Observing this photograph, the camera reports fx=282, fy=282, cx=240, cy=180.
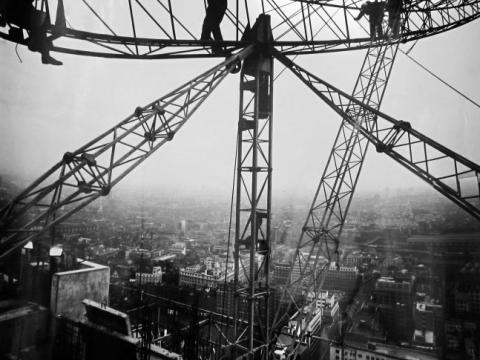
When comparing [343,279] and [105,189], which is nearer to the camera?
[105,189]

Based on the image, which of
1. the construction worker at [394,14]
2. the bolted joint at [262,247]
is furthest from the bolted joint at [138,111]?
the construction worker at [394,14]

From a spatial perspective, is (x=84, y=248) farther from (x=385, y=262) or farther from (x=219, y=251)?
(x=385, y=262)

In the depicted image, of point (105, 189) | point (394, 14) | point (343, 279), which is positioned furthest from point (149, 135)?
point (343, 279)

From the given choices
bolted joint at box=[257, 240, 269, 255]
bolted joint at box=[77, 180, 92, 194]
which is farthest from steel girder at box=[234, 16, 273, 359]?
bolted joint at box=[77, 180, 92, 194]

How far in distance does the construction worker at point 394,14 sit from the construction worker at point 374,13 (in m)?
0.38

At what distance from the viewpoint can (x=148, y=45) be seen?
6.29 m

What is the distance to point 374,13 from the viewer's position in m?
8.97

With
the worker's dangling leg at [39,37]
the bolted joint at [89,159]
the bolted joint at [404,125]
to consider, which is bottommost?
the bolted joint at [89,159]

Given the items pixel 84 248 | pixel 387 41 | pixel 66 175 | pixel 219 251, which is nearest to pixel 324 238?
pixel 387 41

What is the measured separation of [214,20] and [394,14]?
20.4ft

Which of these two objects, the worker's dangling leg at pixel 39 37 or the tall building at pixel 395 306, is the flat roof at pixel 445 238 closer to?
the tall building at pixel 395 306

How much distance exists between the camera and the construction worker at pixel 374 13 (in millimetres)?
8742

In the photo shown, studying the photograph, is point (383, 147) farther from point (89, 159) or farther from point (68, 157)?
point (68, 157)

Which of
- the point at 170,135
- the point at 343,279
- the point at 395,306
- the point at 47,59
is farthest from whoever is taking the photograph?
the point at 343,279
